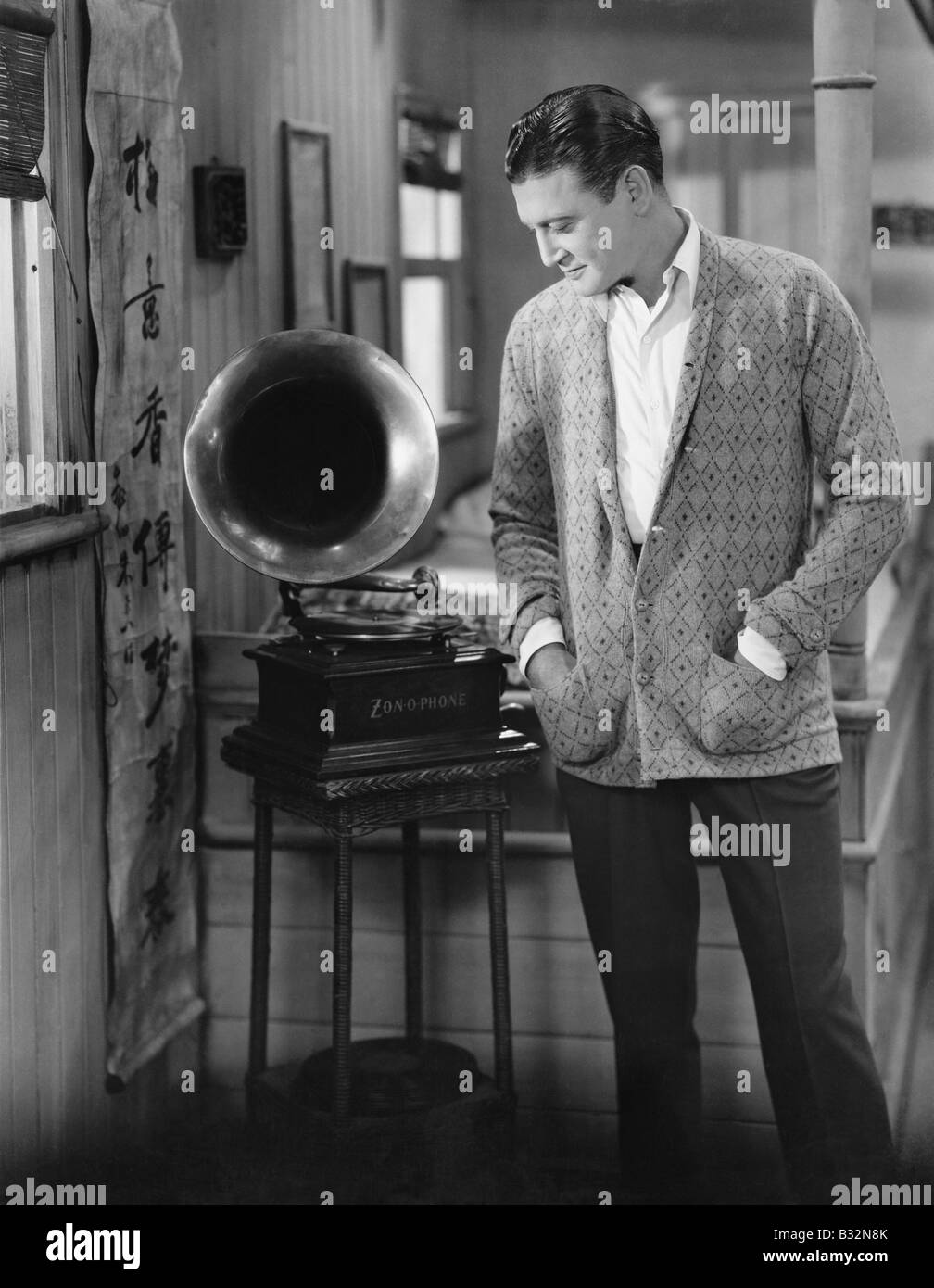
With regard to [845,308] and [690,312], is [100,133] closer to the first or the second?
[690,312]

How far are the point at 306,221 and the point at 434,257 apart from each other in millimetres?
732

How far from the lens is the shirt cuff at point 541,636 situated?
259cm

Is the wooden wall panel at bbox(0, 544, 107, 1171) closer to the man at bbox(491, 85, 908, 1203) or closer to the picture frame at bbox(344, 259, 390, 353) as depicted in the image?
the man at bbox(491, 85, 908, 1203)

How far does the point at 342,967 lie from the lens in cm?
273

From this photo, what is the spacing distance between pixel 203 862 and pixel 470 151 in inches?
85.0

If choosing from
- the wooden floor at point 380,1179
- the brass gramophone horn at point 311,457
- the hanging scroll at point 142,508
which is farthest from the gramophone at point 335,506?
the wooden floor at point 380,1179

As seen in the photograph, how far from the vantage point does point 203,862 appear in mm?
3277

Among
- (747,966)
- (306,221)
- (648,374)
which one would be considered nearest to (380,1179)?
(747,966)

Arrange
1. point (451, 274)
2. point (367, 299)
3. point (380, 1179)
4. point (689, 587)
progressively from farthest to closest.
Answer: point (451, 274), point (367, 299), point (380, 1179), point (689, 587)

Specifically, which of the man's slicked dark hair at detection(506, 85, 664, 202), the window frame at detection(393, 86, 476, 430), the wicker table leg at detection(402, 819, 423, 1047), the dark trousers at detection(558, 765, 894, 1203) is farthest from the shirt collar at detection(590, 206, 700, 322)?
the window frame at detection(393, 86, 476, 430)

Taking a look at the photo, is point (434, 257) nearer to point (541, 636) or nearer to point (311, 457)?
point (311, 457)

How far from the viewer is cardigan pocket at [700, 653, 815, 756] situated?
239 centimetres

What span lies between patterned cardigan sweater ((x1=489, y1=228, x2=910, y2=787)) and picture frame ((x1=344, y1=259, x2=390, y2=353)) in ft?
4.53

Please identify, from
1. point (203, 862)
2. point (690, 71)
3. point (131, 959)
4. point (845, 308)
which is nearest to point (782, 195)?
point (690, 71)
